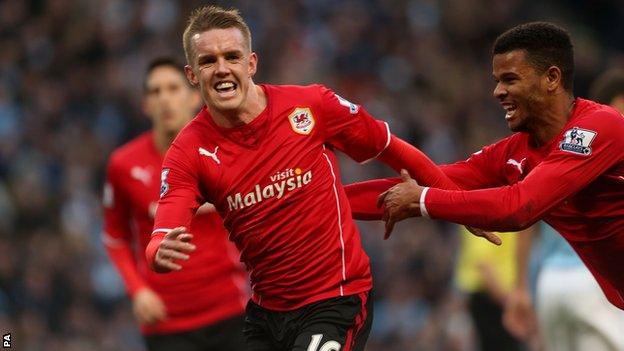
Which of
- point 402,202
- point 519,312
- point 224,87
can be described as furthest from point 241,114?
point 519,312

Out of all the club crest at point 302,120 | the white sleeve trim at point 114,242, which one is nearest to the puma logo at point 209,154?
the club crest at point 302,120

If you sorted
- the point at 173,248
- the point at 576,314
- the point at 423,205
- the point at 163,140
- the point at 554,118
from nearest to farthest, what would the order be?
the point at 173,248 < the point at 423,205 < the point at 554,118 < the point at 576,314 < the point at 163,140

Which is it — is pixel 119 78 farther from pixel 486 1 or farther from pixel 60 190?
pixel 486 1

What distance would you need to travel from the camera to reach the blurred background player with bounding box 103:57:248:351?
8.18m

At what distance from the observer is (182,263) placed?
8180 millimetres

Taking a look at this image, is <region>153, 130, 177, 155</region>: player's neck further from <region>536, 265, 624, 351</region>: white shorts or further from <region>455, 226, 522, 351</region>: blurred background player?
<region>455, 226, 522, 351</region>: blurred background player

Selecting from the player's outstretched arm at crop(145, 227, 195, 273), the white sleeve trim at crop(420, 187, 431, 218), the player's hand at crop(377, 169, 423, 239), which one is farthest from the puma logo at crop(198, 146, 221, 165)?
the white sleeve trim at crop(420, 187, 431, 218)

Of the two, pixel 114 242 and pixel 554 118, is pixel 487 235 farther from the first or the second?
pixel 114 242

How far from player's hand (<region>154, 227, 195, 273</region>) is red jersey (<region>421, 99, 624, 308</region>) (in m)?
1.13

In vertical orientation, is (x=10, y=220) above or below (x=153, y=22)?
below

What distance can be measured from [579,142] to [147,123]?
A: 31.3ft

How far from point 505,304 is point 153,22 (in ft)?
24.7

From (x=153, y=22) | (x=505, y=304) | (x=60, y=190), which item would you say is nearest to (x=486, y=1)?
(x=153, y=22)

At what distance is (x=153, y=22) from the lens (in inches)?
641
